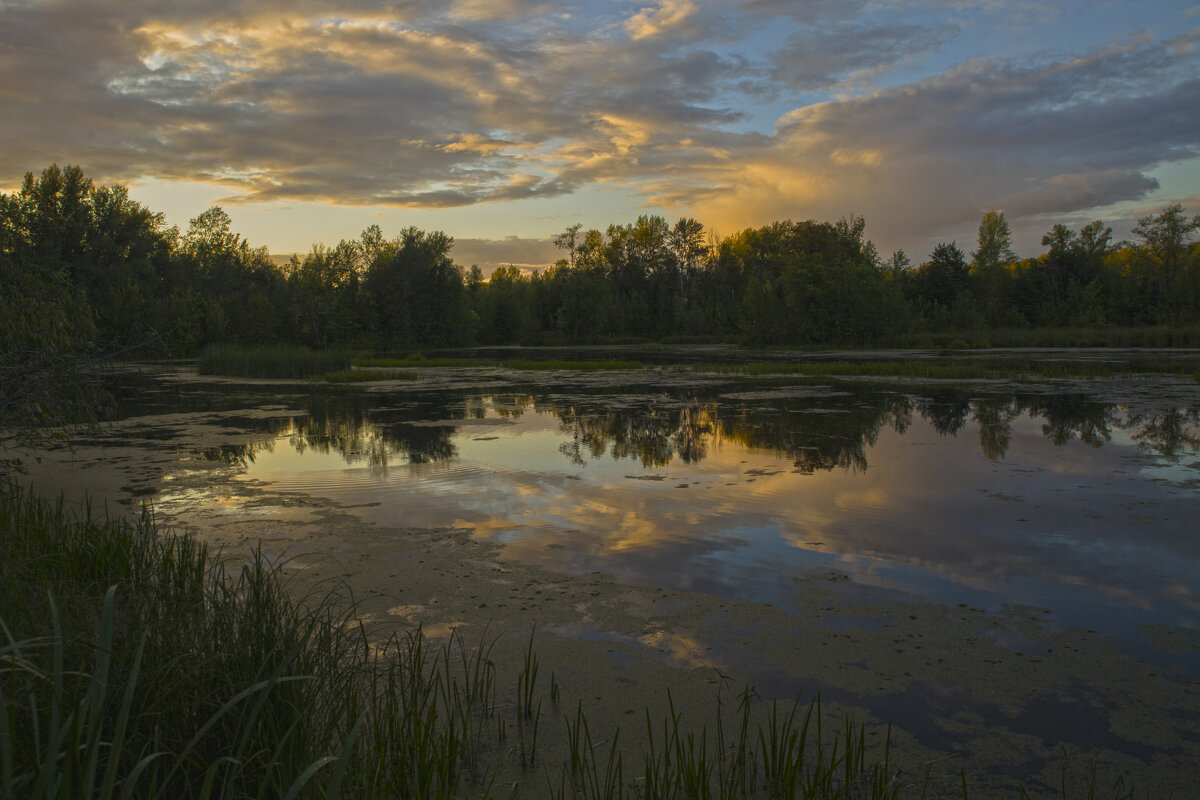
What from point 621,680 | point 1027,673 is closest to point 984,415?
point 1027,673

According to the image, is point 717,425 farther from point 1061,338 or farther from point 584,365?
point 1061,338

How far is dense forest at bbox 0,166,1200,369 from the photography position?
47812 millimetres

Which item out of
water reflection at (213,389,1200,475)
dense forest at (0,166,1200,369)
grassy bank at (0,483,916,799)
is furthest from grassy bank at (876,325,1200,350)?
grassy bank at (0,483,916,799)

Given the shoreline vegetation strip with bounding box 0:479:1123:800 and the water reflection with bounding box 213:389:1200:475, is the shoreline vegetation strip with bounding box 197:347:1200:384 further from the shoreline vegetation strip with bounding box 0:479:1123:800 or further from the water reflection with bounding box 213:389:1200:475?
the shoreline vegetation strip with bounding box 0:479:1123:800

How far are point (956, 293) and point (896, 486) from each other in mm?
54008

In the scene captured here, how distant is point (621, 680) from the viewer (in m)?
4.25

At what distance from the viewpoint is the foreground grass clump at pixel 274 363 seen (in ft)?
95.3

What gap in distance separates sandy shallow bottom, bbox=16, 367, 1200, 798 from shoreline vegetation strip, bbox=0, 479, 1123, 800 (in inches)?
8.0

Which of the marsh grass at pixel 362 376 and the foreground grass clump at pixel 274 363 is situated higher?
the foreground grass clump at pixel 274 363

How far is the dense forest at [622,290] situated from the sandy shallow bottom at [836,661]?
112 ft

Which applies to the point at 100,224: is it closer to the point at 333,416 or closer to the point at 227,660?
the point at 333,416

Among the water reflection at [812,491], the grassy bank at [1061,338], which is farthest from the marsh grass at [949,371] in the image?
the grassy bank at [1061,338]

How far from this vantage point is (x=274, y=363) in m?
29.5

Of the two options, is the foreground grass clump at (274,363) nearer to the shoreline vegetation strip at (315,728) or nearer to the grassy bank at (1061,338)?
the shoreline vegetation strip at (315,728)
